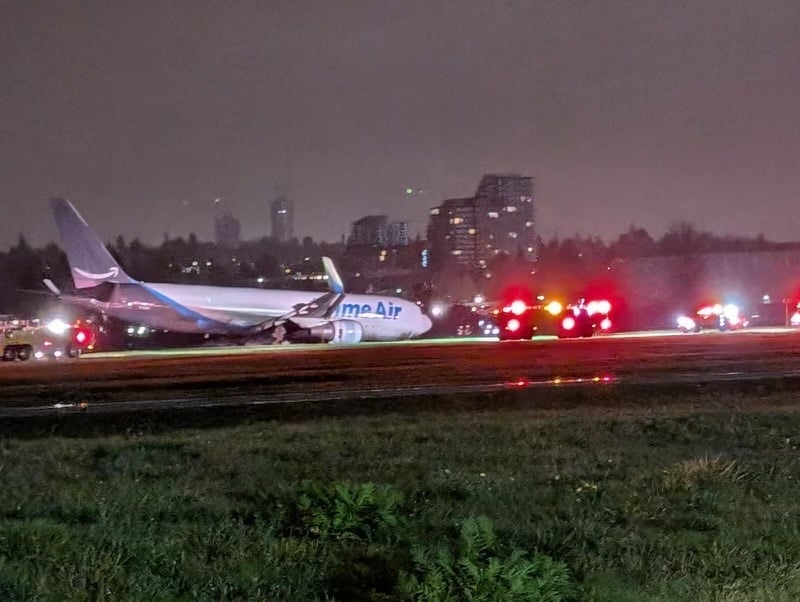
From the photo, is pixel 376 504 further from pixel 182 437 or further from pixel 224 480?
pixel 182 437

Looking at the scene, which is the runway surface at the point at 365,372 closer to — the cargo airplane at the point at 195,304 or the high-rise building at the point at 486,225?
the cargo airplane at the point at 195,304

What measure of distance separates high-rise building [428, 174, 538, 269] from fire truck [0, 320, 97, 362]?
10027 cm

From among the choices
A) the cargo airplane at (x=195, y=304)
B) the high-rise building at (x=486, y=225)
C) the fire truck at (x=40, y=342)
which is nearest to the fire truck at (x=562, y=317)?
the cargo airplane at (x=195, y=304)

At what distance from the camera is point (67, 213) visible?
185ft

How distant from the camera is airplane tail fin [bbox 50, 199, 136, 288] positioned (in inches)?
2222

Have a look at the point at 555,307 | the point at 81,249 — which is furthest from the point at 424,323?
the point at 555,307

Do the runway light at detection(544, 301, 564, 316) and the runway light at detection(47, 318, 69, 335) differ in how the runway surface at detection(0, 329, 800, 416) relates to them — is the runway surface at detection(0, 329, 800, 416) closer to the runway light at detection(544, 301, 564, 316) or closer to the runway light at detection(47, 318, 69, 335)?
the runway light at detection(544, 301, 564, 316)

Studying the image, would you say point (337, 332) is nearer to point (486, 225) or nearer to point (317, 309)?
point (317, 309)

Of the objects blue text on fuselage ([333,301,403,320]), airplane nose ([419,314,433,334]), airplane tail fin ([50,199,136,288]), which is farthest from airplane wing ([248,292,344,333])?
airplane tail fin ([50,199,136,288])

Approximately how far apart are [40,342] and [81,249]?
35.2ft

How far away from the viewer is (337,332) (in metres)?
57.4

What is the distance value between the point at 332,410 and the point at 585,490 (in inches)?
393

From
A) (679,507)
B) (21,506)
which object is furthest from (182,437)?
(679,507)

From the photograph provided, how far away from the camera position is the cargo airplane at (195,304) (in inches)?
2185
